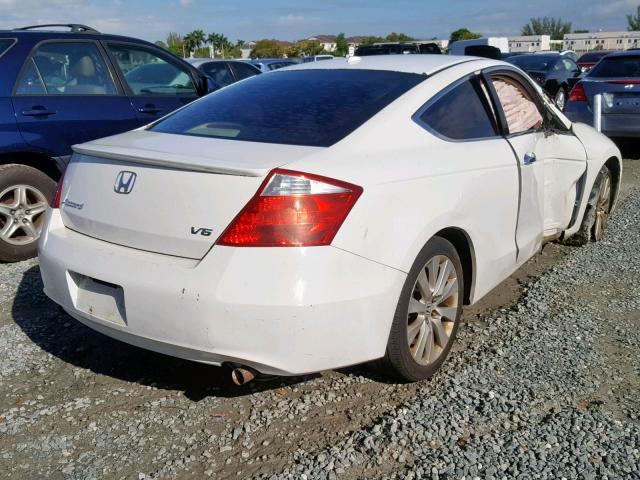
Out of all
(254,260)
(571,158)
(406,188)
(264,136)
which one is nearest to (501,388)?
(406,188)

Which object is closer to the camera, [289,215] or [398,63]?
[289,215]

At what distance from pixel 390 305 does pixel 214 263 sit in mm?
757

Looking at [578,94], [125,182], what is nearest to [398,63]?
[125,182]

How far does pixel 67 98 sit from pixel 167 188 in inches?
125

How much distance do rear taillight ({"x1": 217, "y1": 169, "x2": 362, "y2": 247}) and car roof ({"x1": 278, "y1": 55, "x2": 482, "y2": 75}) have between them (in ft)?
4.25

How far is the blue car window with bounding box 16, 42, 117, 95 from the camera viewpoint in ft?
17.4

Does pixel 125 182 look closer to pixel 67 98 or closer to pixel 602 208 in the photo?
pixel 67 98

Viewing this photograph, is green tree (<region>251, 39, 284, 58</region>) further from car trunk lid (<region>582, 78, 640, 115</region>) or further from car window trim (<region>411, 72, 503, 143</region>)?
car window trim (<region>411, 72, 503, 143</region>)

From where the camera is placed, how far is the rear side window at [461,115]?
3.37 meters

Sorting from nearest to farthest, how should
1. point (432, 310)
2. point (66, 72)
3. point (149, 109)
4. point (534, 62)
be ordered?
point (432, 310) → point (66, 72) → point (149, 109) → point (534, 62)

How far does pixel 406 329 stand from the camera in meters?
3.00

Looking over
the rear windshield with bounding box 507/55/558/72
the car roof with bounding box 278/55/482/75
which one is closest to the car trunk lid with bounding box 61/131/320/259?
the car roof with bounding box 278/55/482/75

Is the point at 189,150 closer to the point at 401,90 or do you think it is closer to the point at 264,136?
the point at 264,136

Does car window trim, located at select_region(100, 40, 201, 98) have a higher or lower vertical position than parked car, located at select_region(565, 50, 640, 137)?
higher
